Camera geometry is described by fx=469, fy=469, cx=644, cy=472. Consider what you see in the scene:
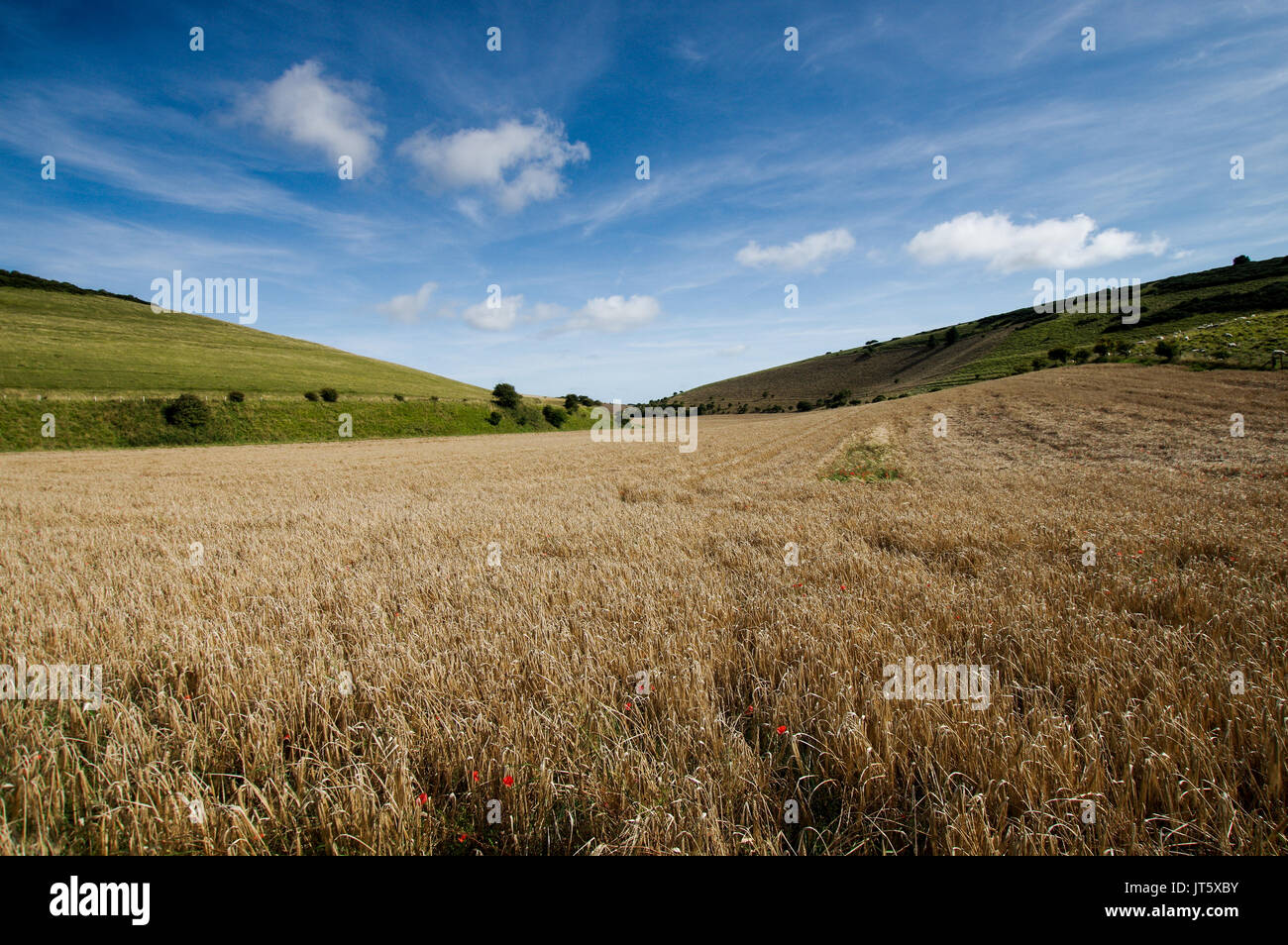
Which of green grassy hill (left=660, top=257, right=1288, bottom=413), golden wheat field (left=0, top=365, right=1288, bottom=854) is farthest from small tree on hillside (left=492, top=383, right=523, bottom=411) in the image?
golden wheat field (left=0, top=365, right=1288, bottom=854)

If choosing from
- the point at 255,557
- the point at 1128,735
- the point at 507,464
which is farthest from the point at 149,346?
the point at 1128,735

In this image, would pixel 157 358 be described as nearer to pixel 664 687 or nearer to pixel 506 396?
pixel 506 396

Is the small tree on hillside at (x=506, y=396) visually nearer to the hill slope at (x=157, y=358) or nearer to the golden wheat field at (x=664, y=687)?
the hill slope at (x=157, y=358)

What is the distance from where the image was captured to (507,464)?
23.1 meters

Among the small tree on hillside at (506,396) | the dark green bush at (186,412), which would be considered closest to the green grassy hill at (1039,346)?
the small tree on hillside at (506,396)

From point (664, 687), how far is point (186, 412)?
202 feet

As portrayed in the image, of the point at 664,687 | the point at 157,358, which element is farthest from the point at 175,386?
the point at 664,687

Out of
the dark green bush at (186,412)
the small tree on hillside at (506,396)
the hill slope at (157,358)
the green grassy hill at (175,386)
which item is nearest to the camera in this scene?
the green grassy hill at (175,386)

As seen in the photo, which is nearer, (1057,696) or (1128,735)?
(1128,735)

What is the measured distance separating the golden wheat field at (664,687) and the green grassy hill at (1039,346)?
198 ft

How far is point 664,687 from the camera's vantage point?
3.23m

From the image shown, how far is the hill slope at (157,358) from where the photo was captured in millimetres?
52000

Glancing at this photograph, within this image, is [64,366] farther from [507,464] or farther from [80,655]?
[80,655]
